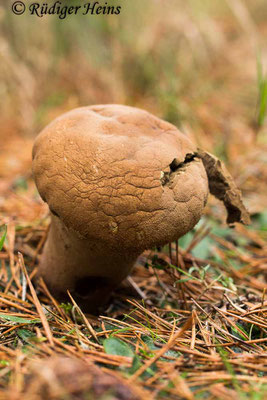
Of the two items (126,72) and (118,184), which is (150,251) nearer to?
(118,184)

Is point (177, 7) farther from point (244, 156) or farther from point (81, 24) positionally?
point (244, 156)

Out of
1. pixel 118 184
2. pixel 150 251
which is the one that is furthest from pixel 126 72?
pixel 118 184

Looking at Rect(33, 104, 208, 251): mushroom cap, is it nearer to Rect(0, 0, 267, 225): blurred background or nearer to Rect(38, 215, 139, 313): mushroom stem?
Rect(38, 215, 139, 313): mushroom stem

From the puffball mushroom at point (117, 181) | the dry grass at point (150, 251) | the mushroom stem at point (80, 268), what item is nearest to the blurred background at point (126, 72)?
the dry grass at point (150, 251)

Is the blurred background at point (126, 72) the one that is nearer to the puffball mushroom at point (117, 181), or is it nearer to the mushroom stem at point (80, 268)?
the mushroom stem at point (80, 268)

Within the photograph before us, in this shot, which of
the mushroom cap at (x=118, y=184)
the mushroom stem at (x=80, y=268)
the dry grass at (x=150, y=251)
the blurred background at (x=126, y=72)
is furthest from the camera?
the blurred background at (x=126, y=72)

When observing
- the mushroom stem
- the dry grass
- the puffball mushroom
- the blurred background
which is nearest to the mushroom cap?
the puffball mushroom

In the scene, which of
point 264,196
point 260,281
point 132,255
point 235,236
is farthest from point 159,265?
point 264,196
